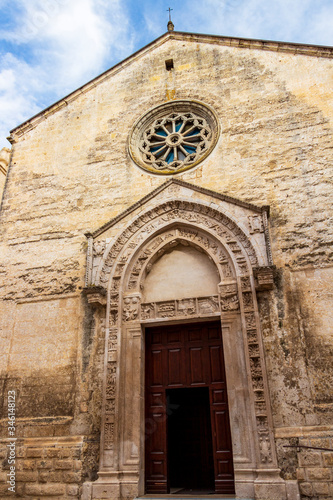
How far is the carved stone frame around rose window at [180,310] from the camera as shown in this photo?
6520 mm

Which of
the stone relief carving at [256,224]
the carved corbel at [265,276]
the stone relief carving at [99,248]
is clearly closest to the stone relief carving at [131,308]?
the stone relief carving at [99,248]

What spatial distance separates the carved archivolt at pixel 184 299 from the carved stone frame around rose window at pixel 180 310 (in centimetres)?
2

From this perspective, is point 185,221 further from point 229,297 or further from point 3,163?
point 3,163

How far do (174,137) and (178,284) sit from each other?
3.84 metres

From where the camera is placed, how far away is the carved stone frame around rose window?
257 inches

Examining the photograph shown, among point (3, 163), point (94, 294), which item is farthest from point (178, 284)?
point (3, 163)

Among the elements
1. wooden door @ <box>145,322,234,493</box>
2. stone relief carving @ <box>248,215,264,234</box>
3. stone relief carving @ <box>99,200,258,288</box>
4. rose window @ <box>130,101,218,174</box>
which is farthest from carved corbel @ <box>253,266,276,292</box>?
rose window @ <box>130,101,218,174</box>

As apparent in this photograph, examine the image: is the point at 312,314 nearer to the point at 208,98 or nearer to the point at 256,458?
the point at 256,458

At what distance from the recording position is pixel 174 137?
9.96m

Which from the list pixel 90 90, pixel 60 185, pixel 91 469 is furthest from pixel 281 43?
pixel 91 469

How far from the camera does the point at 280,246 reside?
770 cm

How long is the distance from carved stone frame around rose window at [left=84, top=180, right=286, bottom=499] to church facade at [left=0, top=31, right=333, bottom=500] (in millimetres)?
27

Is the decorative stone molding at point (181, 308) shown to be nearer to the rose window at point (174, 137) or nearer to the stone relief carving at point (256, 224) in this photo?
the stone relief carving at point (256, 224)

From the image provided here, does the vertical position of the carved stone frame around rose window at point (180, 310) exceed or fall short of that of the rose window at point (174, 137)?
it falls short
